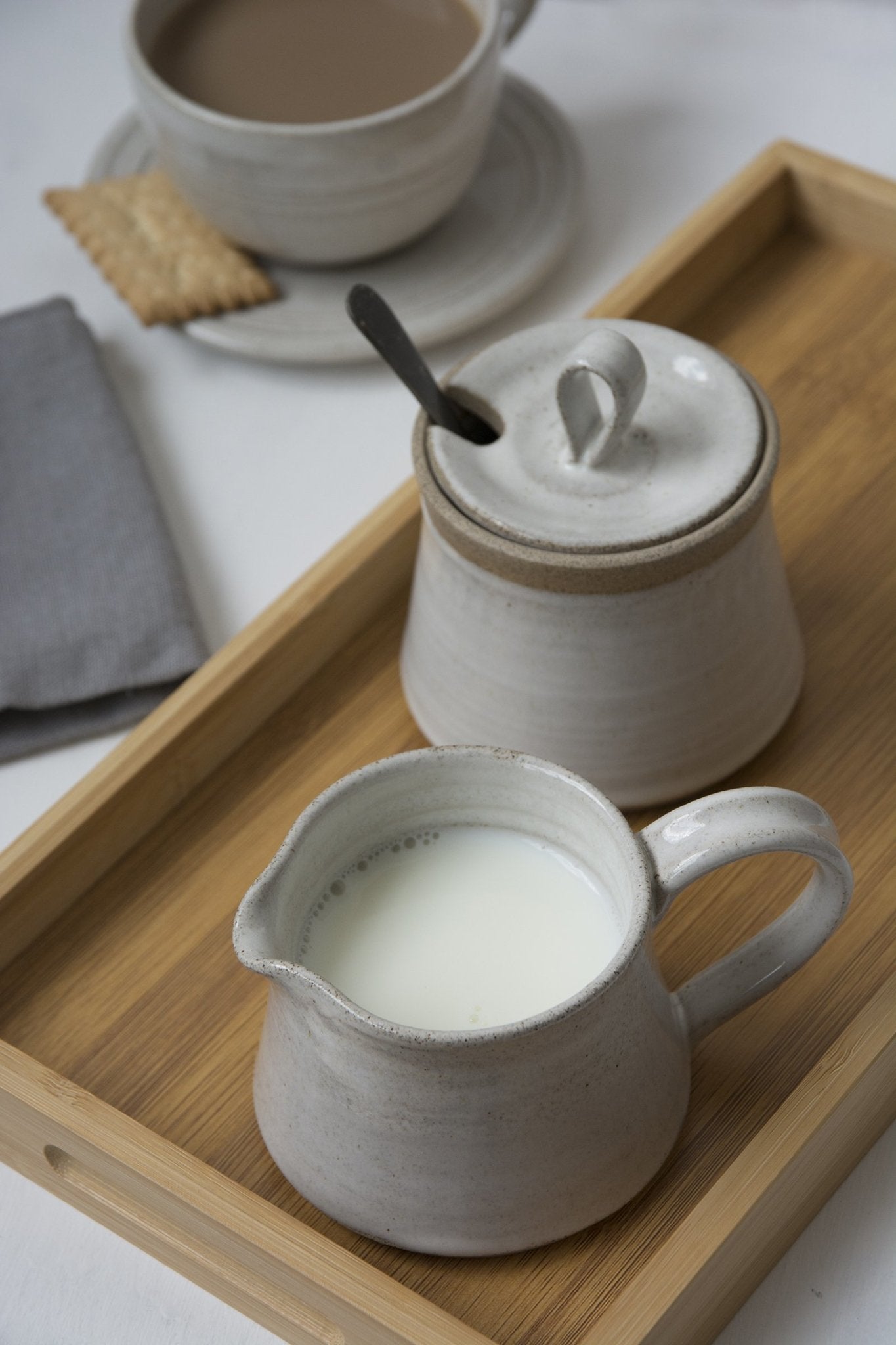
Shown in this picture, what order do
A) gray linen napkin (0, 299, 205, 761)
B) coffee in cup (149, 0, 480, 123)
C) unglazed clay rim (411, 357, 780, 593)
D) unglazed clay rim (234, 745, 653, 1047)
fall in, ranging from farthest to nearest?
coffee in cup (149, 0, 480, 123) → gray linen napkin (0, 299, 205, 761) → unglazed clay rim (411, 357, 780, 593) → unglazed clay rim (234, 745, 653, 1047)

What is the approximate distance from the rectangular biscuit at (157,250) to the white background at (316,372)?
47 millimetres

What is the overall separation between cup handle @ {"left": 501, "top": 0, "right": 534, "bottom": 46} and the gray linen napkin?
0.29 meters

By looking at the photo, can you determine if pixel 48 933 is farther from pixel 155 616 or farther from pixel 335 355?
pixel 335 355

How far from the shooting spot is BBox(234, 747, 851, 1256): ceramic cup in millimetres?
479

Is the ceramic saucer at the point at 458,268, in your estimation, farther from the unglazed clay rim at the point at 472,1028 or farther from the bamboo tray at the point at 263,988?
the unglazed clay rim at the point at 472,1028

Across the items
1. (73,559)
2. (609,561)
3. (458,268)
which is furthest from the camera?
(458,268)

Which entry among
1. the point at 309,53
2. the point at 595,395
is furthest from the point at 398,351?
the point at 309,53

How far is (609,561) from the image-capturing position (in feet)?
1.86

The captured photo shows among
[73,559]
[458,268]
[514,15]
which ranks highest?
[514,15]

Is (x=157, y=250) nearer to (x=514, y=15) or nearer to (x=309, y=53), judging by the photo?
(x=309, y=53)

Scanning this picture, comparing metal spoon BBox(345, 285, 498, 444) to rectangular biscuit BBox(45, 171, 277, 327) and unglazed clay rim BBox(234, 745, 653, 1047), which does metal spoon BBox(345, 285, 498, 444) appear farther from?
rectangular biscuit BBox(45, 171, 277, 327)

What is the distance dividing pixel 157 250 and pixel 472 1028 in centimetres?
57

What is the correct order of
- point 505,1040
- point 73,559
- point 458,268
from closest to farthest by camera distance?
point 505,1040 < point 73,559 < point 458,268

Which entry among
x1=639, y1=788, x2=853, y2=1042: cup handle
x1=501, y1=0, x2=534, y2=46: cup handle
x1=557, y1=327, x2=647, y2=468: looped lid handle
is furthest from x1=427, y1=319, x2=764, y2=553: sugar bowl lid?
x1=501, y1=0, x2=534, y2=46: cup handle
